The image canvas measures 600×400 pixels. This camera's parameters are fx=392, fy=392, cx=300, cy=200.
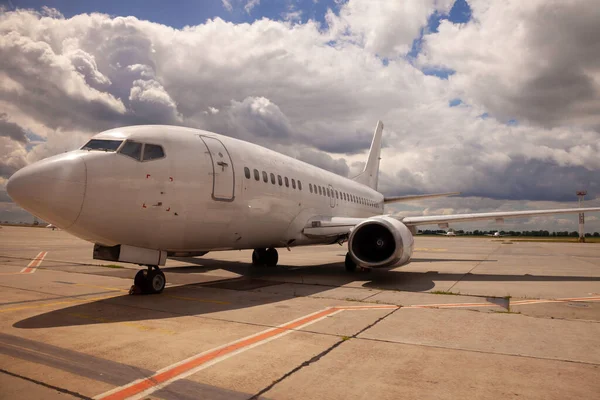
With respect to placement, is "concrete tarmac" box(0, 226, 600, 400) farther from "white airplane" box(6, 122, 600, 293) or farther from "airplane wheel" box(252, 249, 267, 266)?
"airplane wheel" box(252, 249, 267, 266)

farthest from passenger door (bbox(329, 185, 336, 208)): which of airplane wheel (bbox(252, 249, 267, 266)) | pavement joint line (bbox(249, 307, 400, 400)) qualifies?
pavement joint line (bbox(249, 307, 400, 400))

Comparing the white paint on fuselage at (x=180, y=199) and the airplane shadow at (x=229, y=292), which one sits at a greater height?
the white paint on fuselage at (x=180, y=199)

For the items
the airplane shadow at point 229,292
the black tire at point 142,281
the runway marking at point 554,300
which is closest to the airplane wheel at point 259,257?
the airplane shadow at point 229,292

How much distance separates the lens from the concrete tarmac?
345 centimetres

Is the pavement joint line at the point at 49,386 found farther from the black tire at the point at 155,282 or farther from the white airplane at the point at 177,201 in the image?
the black tire at the point at 155,282

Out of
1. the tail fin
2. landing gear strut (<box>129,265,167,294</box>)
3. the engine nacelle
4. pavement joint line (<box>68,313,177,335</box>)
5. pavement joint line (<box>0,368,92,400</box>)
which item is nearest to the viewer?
pavement joint line (<box>0,368,92,400</box>)

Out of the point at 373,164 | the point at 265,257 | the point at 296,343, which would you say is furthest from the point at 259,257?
the point at 373,164

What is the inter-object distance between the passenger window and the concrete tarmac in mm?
2757

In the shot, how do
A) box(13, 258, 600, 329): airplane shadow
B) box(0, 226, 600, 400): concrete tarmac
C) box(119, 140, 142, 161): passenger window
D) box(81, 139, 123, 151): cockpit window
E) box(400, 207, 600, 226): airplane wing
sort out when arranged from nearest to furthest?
box(0, 226, 600, 400): concrete tarmac, box(13, 258, 600, 329): airplane shadow, box(81, 139, 123, 151): cockpit window, box(119, 140, 142, 161): passenger window, box(400, 207, 600, 226): airplane wing

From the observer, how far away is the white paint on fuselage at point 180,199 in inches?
272

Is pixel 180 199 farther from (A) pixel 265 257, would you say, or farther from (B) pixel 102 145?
(A) pixel 265 257

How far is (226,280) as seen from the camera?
10.9m

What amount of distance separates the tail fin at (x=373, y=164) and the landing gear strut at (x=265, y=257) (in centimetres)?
1163

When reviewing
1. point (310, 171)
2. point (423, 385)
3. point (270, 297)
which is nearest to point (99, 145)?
point (270, 297)
